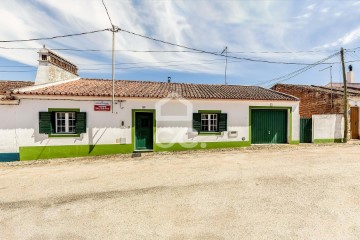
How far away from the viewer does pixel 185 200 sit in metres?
5.13

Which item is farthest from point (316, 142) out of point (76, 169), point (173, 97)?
point (76, 169)

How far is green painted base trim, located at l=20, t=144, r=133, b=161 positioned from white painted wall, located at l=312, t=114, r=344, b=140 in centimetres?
1213

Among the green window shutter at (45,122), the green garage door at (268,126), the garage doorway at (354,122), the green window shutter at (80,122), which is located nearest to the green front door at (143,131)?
the green window shutter at (80,122)

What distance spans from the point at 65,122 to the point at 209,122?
775 cm

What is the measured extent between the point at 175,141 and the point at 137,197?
256 inches

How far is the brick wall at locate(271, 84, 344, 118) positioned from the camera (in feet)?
51.2

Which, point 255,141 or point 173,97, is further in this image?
point 255,141

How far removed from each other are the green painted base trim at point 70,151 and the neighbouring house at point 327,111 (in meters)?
11.9

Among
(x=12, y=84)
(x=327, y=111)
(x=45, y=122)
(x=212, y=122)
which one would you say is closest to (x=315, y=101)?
(x=327, y=111)

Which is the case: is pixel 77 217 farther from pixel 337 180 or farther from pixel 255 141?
pixel 255 141

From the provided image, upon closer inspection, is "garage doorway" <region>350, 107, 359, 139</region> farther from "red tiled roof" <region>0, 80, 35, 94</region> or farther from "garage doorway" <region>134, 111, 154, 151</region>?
"red tiled roof" <region>0, 80, 35, 94</region>

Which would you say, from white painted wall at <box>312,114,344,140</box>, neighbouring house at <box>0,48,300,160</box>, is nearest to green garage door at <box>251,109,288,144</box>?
neighbouring house at <box>0,48,300,160</box>

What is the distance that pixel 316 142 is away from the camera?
1410 cm

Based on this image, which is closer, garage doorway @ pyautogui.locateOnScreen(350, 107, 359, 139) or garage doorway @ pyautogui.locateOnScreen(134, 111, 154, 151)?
garage doorway @ pyautogui.locateOnScreen(134, 111, 154, 151)
